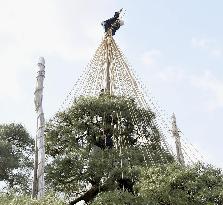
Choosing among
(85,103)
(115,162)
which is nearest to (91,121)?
(85,103)

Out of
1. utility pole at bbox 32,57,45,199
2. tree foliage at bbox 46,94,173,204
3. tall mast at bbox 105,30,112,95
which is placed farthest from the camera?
tall mast at bbox 105,30,112,95

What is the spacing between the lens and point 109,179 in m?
11.7

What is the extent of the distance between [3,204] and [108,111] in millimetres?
5016

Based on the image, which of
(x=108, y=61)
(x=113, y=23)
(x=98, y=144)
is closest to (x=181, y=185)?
(x=98, y=144)

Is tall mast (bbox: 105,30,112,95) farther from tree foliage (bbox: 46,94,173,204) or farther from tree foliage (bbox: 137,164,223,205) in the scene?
tree foliage (bbox: 137,164,223,205)

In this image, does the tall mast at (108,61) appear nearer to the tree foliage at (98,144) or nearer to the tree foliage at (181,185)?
the tree foliage at (98,144)

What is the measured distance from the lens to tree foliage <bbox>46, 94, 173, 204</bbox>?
1178 centimetres

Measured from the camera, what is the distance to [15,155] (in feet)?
60.2

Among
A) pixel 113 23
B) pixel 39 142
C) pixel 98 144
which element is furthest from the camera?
pixel 113 23

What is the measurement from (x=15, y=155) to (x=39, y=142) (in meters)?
8.13

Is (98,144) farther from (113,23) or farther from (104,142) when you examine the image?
(113,23)

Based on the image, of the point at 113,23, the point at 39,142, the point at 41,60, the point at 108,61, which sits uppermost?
the point at 113,23

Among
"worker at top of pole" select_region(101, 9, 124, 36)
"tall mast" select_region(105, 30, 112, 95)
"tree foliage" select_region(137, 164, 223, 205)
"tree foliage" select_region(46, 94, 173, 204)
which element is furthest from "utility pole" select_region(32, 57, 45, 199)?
"worker at top of pole" select_region(101, 9, 124, 36)

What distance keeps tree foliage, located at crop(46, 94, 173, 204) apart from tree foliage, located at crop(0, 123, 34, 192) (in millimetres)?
5140
